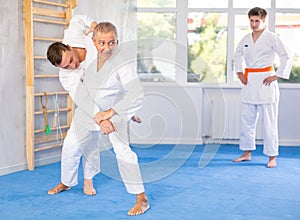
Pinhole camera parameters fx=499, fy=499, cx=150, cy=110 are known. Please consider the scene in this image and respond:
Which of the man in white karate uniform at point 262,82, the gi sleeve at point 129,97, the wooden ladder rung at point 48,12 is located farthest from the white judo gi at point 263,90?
the gi sleeve at point 129,97

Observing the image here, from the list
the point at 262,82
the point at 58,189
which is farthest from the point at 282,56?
the point at 58,189

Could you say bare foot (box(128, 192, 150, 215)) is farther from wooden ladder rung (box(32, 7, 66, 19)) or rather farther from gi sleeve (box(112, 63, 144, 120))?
wooden ladder rung (box(32, 7, 66, 19))

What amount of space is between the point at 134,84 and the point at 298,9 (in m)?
3.84

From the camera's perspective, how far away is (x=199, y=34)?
6.24 m

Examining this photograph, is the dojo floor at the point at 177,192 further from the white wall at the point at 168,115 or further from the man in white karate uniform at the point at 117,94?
the white wall at the point at 168,115

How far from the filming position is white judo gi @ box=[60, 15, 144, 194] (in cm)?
300

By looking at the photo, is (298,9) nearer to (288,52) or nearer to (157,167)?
(288,52)

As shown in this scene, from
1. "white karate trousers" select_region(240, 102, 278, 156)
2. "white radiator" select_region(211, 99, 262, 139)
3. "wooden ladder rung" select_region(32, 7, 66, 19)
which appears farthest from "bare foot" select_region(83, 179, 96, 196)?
"white radiator" select_region(211, 99, 262, 139)

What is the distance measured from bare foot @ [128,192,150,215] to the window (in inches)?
126

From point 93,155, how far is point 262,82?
1990mm

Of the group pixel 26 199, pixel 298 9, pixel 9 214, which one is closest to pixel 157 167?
pixel 26 199

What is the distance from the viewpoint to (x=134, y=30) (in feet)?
20.3

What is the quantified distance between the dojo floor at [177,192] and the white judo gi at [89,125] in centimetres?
21

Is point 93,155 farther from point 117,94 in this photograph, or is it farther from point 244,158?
point 244,158
